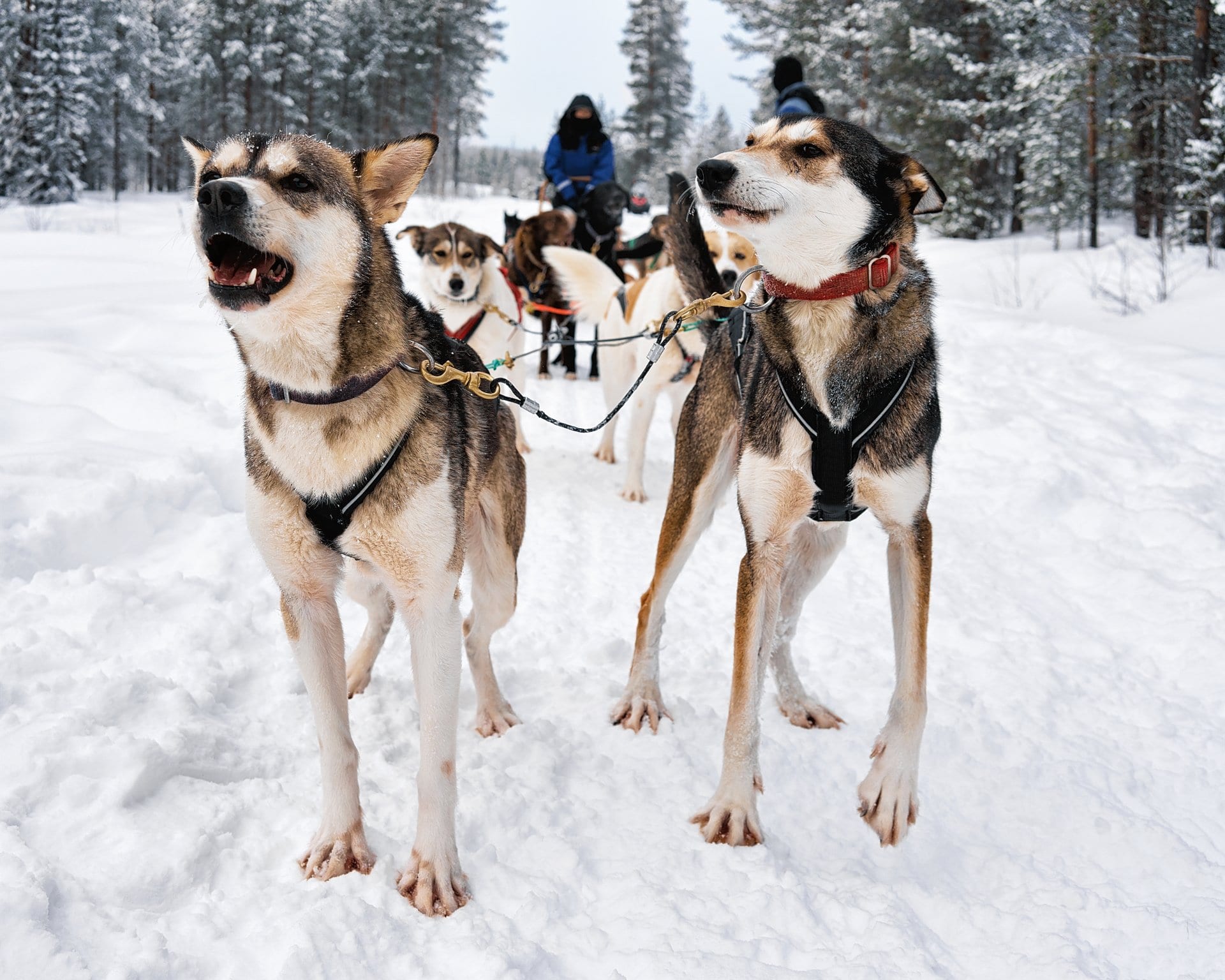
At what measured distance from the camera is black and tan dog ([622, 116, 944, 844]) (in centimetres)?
217

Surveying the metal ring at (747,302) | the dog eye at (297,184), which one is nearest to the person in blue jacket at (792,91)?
the metal ring at (747,302)

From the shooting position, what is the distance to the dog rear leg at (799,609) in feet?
9.87

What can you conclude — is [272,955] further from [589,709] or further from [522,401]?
[522,401]

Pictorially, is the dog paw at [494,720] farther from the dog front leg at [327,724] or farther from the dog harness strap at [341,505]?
the dog harness strap at [341,505]

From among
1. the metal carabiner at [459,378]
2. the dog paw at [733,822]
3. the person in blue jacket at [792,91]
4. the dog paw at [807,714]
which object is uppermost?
the person in blue jacket at [792,91]

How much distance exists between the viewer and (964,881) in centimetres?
228

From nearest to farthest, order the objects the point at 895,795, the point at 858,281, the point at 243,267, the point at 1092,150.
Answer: the point at 243,267 → the point at 858,281 → the point at 895,795 → the point at 1092,150

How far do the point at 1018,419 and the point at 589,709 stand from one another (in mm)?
4606

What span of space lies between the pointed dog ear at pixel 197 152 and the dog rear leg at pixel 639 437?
3.75m

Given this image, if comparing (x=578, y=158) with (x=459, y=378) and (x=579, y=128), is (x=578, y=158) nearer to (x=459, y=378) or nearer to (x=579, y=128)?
(x=579, y=128)

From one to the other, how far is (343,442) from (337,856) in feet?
3.46

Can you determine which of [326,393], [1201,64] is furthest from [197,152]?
[1201,64]

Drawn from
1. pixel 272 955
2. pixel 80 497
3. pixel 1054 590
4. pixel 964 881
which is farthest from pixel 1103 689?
pixel 80 497

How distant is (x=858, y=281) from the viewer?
Answer: 7.27 feet
